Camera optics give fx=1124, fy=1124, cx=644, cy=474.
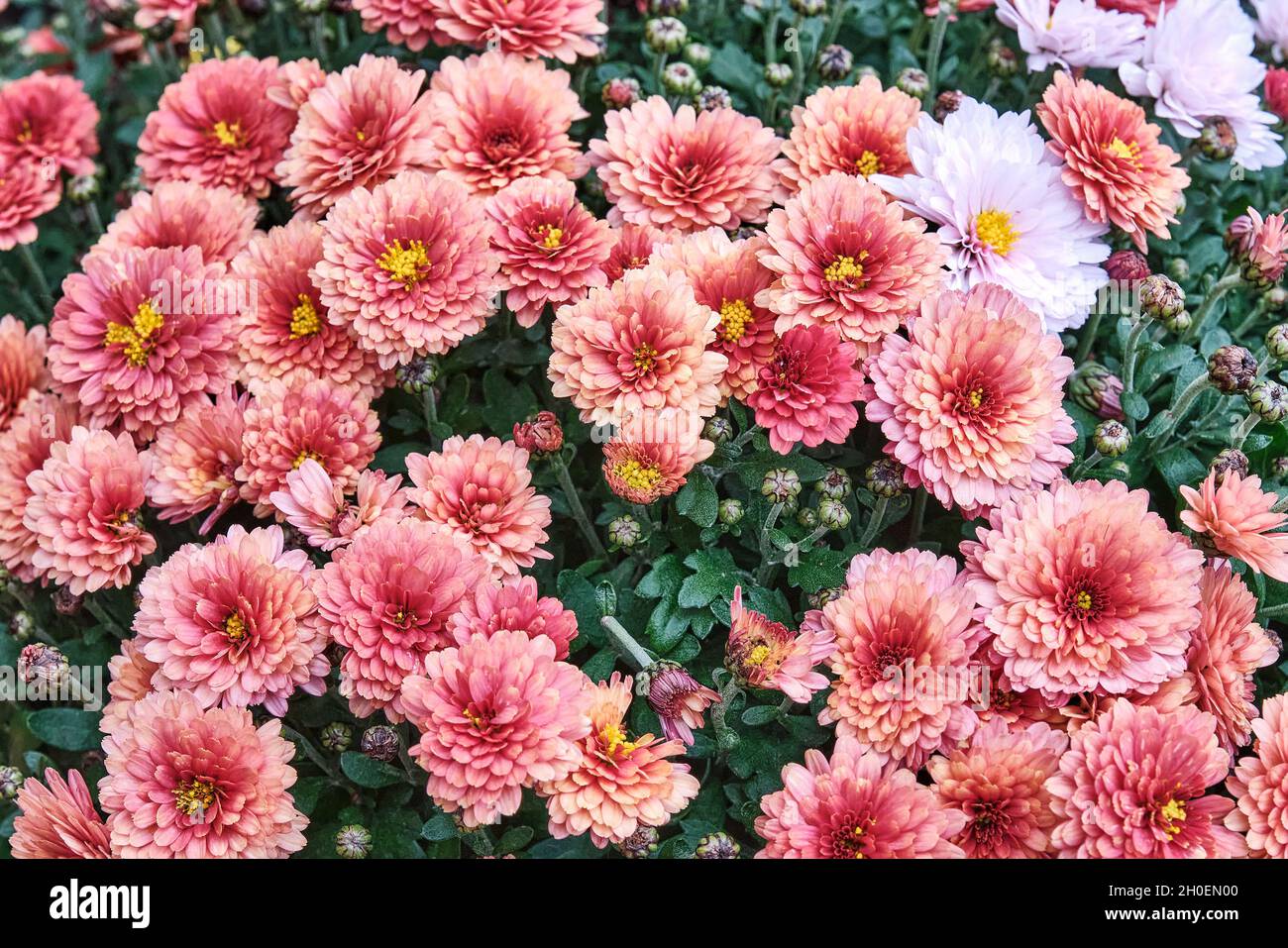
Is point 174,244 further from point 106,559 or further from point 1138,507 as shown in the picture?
point 1138,507

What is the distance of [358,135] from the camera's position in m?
2.70

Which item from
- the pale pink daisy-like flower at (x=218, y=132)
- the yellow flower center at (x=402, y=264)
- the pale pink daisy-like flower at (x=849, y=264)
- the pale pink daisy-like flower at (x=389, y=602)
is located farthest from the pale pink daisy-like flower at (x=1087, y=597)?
the pale pink daisy-like flower at (x=218, y=132)

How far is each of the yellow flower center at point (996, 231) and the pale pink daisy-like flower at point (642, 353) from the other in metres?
0.72

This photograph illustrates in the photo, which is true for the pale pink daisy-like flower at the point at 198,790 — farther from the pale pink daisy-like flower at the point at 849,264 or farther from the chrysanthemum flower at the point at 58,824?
the pale pink daisy-like flower at the point at 849,264

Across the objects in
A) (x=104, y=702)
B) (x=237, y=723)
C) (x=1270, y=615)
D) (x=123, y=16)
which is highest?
(x=123, y=16)

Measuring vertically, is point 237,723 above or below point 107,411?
below

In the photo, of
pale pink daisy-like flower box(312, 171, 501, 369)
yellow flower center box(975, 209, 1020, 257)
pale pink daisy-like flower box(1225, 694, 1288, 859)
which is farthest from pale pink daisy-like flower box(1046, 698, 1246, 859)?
pale pink daisy-like flower box(312, 171, 501, 369)

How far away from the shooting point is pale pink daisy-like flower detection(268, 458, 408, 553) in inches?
89.2

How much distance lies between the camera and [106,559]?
2428mm

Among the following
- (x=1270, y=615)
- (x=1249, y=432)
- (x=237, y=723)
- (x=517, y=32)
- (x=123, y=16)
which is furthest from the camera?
(x=123, y=16)

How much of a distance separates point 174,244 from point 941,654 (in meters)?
2.07

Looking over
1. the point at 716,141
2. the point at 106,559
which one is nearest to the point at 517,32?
the point at 716,141

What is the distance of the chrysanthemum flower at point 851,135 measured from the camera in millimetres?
2611

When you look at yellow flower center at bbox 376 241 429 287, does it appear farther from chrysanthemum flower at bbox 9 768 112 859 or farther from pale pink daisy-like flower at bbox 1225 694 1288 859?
pale pink daisy-like flower at bbox 1225 694 1288 859
